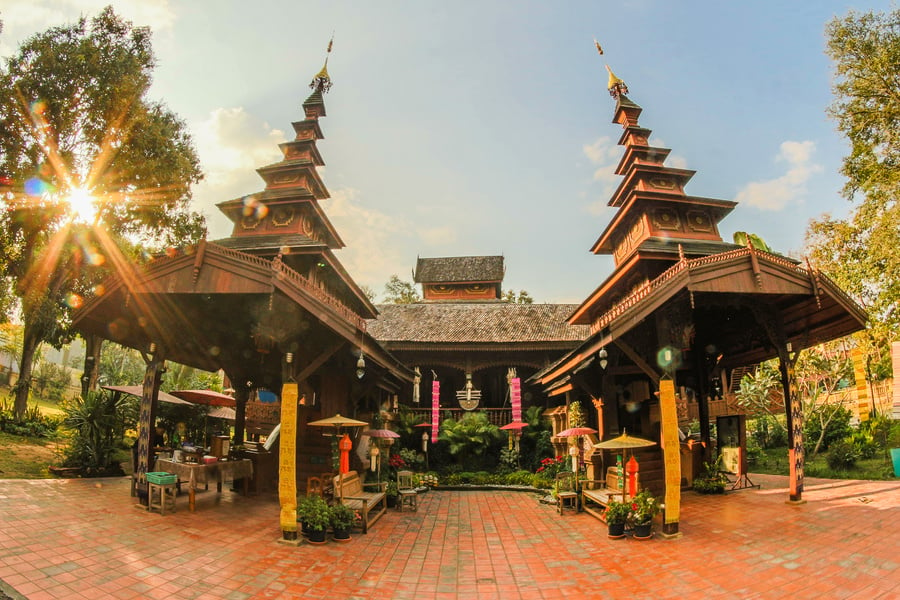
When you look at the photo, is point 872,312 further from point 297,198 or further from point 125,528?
point 125,528

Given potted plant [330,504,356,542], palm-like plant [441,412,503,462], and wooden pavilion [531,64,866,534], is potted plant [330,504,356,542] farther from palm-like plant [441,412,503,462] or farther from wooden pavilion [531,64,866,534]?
palm-like plant [441,412,503,462]

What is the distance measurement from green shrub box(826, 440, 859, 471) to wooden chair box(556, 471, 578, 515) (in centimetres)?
1008

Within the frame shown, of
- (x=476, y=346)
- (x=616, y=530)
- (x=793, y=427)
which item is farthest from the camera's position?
(x=476, y=346)

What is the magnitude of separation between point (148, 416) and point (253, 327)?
355cm

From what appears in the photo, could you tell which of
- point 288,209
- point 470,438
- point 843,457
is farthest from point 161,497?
point 843,457

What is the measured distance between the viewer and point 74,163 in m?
17.1

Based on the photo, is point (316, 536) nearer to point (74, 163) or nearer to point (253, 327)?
point (253, 327)

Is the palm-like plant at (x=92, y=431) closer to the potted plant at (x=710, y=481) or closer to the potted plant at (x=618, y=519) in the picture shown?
the potted plant at (x=618, y=519)

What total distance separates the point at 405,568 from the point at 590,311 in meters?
14.2

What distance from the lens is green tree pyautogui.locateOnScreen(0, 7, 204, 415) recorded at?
1560 centimetres

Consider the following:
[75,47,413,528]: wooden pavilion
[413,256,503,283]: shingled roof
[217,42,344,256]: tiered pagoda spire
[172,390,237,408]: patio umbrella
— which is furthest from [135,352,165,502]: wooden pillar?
[413,256,503,283]: shingled roof

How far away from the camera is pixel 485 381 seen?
23234 mm

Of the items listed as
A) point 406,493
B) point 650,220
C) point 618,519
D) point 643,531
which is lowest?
point 406,493

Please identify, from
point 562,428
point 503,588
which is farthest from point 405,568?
point 562,428
